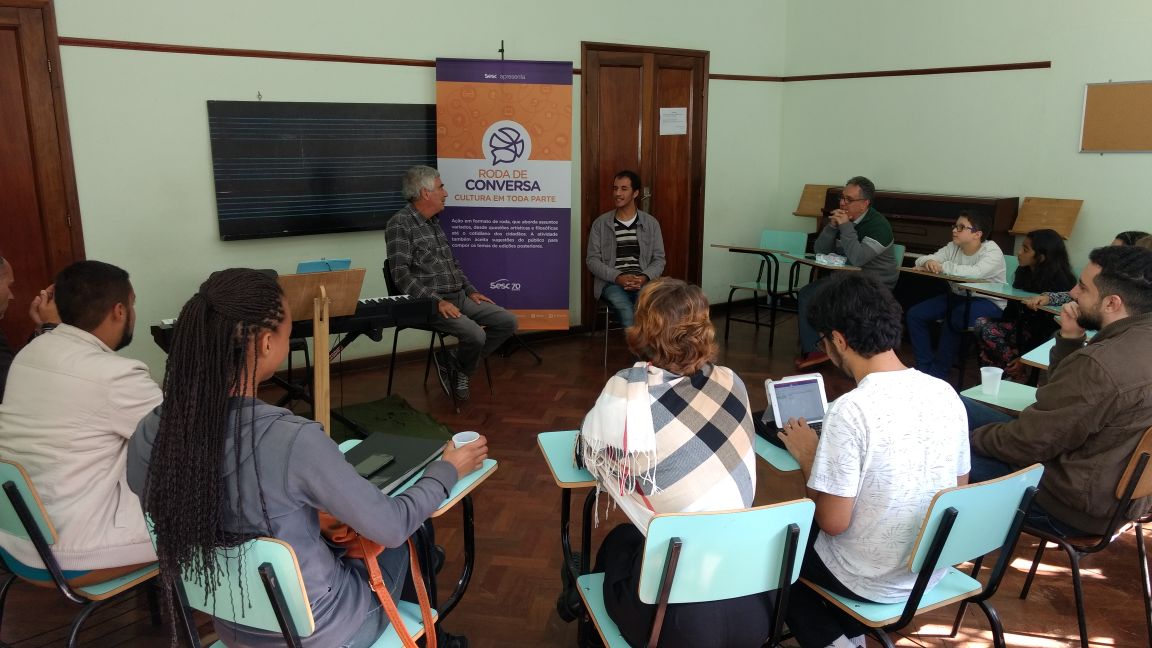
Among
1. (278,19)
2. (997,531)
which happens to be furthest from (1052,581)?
(278,19)

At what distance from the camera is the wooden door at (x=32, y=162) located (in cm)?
409

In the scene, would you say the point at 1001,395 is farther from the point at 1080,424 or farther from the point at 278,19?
the point at 278,19

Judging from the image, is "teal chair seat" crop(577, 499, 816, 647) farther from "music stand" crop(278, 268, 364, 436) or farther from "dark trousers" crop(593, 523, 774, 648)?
"music stand" crop(278, 268, 364, 436)

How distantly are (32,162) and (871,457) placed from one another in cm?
439

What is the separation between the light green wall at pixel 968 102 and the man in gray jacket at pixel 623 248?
2332 mm

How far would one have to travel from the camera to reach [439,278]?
489 centimetres

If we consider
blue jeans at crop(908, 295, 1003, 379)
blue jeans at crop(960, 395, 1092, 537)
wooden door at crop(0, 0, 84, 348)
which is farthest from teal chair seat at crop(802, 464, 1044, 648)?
wooden door at crop(0, 0, 84, 348)

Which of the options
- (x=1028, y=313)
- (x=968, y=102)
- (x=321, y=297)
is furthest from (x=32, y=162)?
(x=968, y=102)

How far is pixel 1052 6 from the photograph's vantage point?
5.48m

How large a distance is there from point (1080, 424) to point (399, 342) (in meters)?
4.28

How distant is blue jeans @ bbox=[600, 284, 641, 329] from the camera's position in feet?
17.6

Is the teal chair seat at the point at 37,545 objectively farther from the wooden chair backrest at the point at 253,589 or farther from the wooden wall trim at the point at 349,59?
the wooden wall trim at the point at 349,59

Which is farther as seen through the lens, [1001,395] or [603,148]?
[603,148]

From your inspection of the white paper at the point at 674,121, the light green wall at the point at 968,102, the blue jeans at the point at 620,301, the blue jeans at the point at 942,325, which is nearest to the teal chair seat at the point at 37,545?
the blue jeans at the point at 620,301
